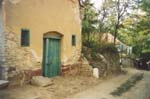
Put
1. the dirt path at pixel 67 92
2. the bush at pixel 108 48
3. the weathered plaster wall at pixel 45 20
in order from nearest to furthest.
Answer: the dirt path at pixel 67 92 → the weathered plaster wall at pixel 45 20 → the bush at pixel 108 48

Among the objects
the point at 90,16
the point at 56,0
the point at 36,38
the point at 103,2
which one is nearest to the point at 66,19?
the point at 56,0

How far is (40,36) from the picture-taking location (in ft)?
45.6

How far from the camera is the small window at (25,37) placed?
12708 mm

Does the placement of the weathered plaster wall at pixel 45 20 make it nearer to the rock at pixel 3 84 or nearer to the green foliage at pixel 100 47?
the rock at pixel 3 84

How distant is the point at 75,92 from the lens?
1232 centimetres

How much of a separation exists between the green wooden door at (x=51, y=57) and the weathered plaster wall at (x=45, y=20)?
0.48 m

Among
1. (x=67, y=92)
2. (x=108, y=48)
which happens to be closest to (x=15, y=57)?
(x=67, y=92)

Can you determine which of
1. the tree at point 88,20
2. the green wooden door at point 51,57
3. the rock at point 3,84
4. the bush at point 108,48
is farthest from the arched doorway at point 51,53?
the bush at point 108,48

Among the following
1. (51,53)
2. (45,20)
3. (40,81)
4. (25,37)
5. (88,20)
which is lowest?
(40,81)

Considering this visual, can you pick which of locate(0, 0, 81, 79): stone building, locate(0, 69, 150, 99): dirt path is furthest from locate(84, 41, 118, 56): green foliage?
locate(0, 69, 150, 99): dirt path

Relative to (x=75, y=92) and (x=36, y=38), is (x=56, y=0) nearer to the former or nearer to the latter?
(x=36, y=38)

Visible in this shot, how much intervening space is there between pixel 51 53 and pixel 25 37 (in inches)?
101

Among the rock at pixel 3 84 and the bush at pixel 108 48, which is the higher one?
the bush at pixel 108 48

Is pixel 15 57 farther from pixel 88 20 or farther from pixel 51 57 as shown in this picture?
pixel 88 20
